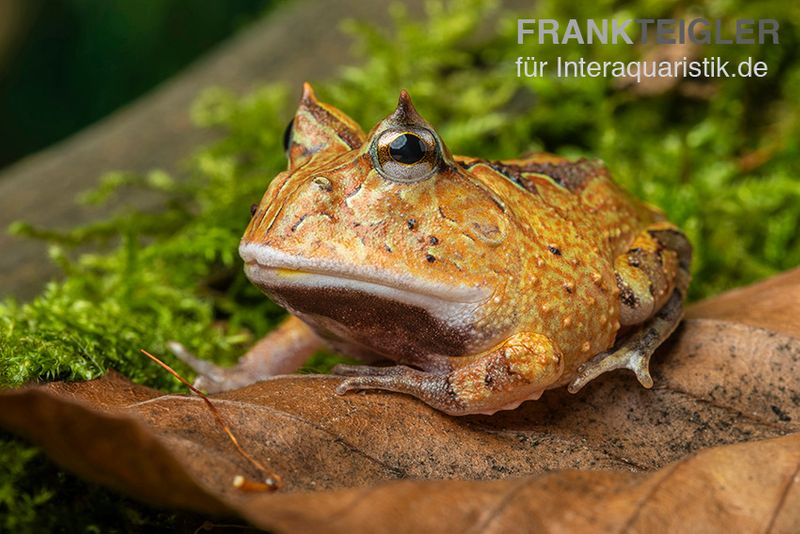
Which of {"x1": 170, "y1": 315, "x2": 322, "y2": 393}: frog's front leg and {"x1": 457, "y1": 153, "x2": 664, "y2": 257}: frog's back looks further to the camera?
{"x1": 170, "y1": 315, "x2": 322, "y2": 393}: frog's front leg

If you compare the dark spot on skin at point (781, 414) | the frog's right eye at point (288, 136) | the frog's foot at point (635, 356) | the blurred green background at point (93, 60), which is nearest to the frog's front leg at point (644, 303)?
the frog's foot at point (635, 356)

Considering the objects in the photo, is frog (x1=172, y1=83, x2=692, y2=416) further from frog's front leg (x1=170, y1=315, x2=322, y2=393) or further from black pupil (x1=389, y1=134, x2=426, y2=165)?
frog's front leg (x1=170, y1=315, x2=322, y2=393)

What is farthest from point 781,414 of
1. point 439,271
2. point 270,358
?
point 270,358

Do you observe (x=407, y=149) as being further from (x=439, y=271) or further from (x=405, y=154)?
(x=439, y=271)

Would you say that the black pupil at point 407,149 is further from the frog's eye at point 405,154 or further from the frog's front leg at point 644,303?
the frog's front leg at point 644,303

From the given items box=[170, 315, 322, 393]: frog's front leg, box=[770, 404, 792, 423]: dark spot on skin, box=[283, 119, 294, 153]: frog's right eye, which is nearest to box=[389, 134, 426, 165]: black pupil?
box=[283, 119, 294, 153]: frog's right eye
